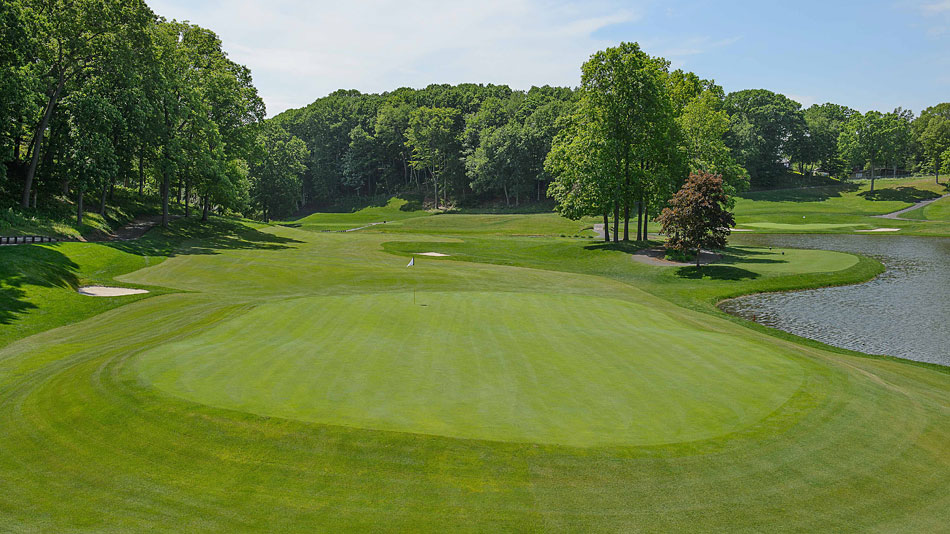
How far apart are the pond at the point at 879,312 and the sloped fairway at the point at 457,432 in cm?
424

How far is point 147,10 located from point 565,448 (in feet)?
175

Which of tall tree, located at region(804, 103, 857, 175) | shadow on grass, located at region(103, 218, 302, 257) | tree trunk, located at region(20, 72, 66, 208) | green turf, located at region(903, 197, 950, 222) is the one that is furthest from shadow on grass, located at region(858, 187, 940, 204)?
tree trunk, located at region(20, 72, 66, 208)

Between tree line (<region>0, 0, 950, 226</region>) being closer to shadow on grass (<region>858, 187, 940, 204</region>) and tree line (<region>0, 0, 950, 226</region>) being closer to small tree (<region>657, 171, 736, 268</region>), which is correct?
small tree (<region>657, 171, 736, 268</region>)

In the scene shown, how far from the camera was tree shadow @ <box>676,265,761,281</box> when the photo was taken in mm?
37281

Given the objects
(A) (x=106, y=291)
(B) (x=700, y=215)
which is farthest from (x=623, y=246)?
(A) (x=106, y=291)

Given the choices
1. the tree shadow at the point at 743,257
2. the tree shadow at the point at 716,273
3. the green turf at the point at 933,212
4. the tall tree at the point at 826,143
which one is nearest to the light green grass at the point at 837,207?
the green turf at the point at 933,212

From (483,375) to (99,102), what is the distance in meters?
45.3

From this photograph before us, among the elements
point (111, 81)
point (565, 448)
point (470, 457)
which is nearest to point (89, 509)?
point (470, 457)

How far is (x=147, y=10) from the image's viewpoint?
45906 millimetres

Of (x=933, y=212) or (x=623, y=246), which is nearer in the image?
(x=623, y=246)

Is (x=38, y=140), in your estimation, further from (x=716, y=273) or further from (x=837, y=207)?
(x=837, y=207)

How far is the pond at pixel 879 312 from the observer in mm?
21531

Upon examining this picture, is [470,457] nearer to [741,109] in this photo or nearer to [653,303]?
[653,303]

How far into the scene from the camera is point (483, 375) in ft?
40.7
